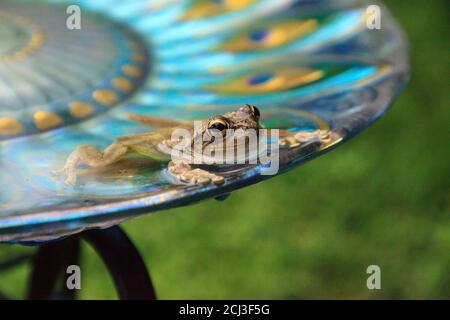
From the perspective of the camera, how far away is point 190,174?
88 centimetres

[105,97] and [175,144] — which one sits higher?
[105,97]

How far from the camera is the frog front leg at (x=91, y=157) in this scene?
94cm

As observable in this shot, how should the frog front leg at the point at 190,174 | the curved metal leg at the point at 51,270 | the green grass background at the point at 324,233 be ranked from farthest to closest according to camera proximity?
the green grass background at the point at 324,233
the curved metal leg at the point at 51,270
the frog front leg at the point at 190,174

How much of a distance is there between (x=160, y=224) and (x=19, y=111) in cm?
131

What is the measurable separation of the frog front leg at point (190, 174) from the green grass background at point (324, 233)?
4.22ft

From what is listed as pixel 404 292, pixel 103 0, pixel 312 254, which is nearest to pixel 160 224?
pixel 312 254

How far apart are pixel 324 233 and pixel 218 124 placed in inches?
56.8

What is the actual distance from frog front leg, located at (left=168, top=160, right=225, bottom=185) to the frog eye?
52 millimetres

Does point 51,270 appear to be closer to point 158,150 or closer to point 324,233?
point 158,150

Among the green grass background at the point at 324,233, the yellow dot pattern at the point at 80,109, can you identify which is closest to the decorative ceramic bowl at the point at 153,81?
the yellow dot pattern at the point at 80,109

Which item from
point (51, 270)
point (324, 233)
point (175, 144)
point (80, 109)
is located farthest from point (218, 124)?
point (324, 233)

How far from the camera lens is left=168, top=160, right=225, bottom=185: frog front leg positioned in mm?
854

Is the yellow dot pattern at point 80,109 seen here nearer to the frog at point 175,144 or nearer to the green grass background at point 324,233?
the frog at point 175,144
